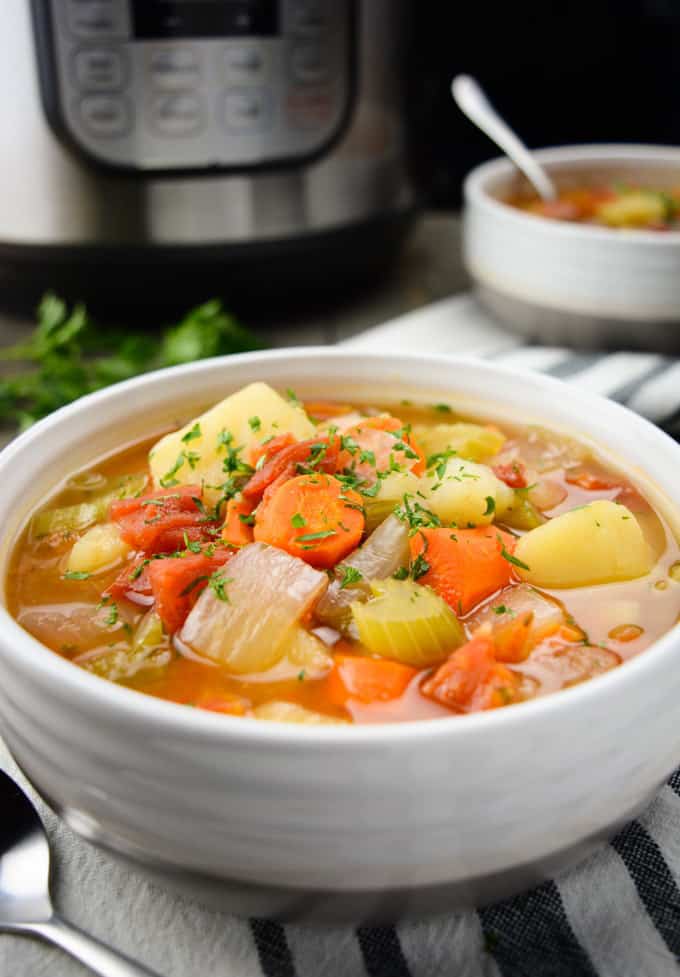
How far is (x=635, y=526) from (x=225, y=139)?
175cm

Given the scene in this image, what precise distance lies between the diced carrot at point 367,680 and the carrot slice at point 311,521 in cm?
20

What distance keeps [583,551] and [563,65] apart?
2.82 metres

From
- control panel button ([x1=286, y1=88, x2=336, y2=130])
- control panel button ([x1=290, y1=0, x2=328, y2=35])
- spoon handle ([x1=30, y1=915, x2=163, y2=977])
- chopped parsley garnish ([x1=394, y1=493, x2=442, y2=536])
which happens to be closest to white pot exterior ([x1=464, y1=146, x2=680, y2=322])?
control panel button ([x1=286, y1=88, x2=336, y2=130])

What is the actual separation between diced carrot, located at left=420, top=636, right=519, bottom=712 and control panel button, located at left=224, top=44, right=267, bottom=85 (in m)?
1.97

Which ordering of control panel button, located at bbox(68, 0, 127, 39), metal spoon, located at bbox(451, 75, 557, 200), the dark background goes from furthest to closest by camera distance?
the dark background
metal spoon, located at bbox(451, 75, 557, 200)
control panel button, located at bbox(68, 0, 127, 39)

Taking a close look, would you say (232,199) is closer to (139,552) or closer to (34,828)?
(139,552)

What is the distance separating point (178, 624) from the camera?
1.42m

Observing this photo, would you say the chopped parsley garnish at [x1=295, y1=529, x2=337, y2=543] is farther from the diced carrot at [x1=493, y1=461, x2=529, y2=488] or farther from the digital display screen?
the digital display screen

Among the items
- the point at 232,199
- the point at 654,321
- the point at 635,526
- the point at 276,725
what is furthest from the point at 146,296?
the point at 276,725

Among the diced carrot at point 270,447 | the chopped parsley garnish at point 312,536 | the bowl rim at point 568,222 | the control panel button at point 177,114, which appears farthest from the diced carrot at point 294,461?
the control panel button at point 177,114

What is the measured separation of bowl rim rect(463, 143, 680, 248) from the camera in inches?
105

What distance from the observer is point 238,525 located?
A: 154 centimetres

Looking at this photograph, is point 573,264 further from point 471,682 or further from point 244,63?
point 471,682

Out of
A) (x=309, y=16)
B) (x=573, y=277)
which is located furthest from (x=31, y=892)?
(x=309, y=16)
